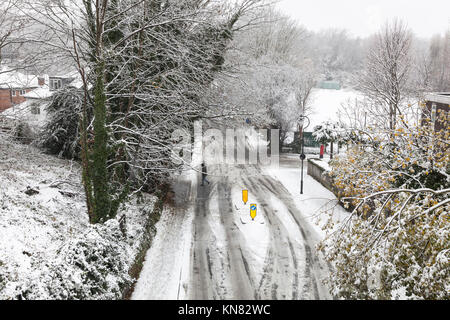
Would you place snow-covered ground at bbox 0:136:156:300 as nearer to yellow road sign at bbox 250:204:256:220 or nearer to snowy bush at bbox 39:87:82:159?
snowy bush at bbox 39:87:82:159

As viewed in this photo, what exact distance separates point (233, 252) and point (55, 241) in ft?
20.3

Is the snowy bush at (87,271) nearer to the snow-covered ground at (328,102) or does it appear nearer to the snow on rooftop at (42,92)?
the snow on rooftop at (42,92)

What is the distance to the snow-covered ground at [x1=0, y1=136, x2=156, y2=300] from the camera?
801 cm

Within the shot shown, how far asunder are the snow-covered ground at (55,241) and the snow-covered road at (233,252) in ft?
3.96

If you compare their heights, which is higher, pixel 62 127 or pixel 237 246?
pixel 62 127

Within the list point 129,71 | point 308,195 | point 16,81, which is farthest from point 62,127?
point 308,195

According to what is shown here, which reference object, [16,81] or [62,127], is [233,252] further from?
[62,127]

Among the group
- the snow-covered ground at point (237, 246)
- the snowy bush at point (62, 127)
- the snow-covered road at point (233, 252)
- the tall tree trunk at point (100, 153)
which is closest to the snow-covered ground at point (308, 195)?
the snow-covered ground at point (237, 246)

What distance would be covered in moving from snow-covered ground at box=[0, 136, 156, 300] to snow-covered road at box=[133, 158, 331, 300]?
1.21 m

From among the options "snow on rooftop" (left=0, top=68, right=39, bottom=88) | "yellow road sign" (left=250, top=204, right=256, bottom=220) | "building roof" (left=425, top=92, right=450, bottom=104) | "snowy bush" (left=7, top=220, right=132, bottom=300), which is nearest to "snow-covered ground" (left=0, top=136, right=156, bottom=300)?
"snowy bush" (left=7, top=220, right=132, bottom=300)

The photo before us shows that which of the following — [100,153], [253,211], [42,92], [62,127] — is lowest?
[253,211]

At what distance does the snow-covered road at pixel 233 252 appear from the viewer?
1134 cm

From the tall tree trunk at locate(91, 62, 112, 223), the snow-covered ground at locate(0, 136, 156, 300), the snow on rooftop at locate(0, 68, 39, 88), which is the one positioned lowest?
the snow-covered ground at locate(0, 136, 156, 300)

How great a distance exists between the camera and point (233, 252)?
14055 mm
